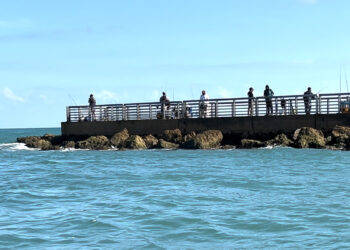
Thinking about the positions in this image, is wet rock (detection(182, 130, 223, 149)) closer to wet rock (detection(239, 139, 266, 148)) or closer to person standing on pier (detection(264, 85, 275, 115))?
wet rock (detection(239, 139, 266, 148))

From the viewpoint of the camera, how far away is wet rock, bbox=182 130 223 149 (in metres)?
30.9

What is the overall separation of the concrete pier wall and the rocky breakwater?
0.42m

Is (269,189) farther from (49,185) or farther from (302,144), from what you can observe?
(302,144)

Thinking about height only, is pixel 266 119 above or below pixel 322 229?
above

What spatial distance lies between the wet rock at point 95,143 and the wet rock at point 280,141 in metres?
9.02

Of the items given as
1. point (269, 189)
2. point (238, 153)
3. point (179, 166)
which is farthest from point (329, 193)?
point (238, 153)

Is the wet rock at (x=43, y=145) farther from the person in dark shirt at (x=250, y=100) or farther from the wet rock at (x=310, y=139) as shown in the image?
the wet rock at (x=310, y=139)

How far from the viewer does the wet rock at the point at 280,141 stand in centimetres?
2942

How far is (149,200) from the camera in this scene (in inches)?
532

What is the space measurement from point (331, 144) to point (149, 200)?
16912 mm

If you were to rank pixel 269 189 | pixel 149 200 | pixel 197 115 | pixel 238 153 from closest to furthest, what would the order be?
pixel 149 200, pixel 269 189, pixel 238 153, pixel 197 115

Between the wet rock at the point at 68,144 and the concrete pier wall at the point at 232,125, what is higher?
the concrete pier wall at the point at 232,125

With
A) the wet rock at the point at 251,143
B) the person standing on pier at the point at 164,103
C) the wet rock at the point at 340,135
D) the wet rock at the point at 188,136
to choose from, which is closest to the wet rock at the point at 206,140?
the wet rock at the point at 188,136

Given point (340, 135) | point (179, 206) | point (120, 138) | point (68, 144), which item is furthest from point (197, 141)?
point (179, 206)
